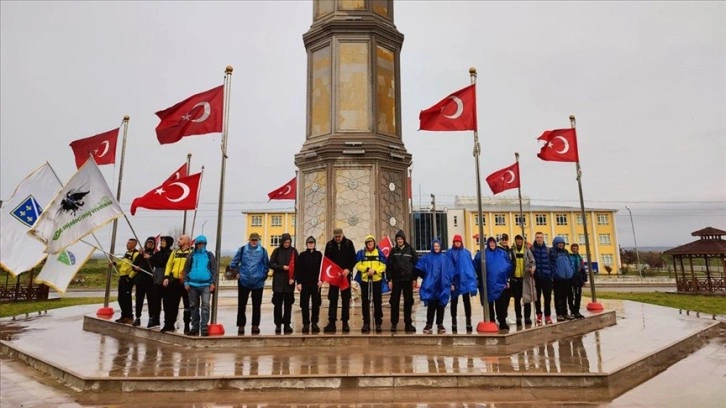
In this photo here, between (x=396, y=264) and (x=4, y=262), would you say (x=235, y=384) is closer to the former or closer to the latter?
(x=396, y=264)

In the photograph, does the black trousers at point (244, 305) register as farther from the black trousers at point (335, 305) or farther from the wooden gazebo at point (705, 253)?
the wooden gazebo at point (705, 253)

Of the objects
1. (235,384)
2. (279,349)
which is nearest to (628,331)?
(279,349)

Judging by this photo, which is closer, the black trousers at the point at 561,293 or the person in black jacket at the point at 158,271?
the person in black jacket at the point at 158,271

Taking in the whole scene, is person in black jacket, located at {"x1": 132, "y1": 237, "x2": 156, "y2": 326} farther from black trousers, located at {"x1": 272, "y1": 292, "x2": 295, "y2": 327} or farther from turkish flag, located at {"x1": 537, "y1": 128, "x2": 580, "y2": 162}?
turkish flag, located at {"x1": 537, "y1": 128, "x2": 580, "y2": 162}

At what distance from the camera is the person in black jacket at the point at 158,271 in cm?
958

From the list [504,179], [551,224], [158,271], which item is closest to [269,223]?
[551,224]

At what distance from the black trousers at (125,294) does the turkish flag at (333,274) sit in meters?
4.80

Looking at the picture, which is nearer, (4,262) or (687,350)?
(687,350)

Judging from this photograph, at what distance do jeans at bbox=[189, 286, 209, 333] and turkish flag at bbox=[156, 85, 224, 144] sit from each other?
10.5 ft

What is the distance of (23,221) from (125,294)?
2.71m

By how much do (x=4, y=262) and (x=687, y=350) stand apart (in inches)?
538

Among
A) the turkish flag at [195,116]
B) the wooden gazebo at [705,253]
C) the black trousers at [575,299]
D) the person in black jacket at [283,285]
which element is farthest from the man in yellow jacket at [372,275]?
the wooden gazebo at [705,253]

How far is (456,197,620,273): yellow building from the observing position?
58.0 m

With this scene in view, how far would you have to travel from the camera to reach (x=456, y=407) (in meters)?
5.05
